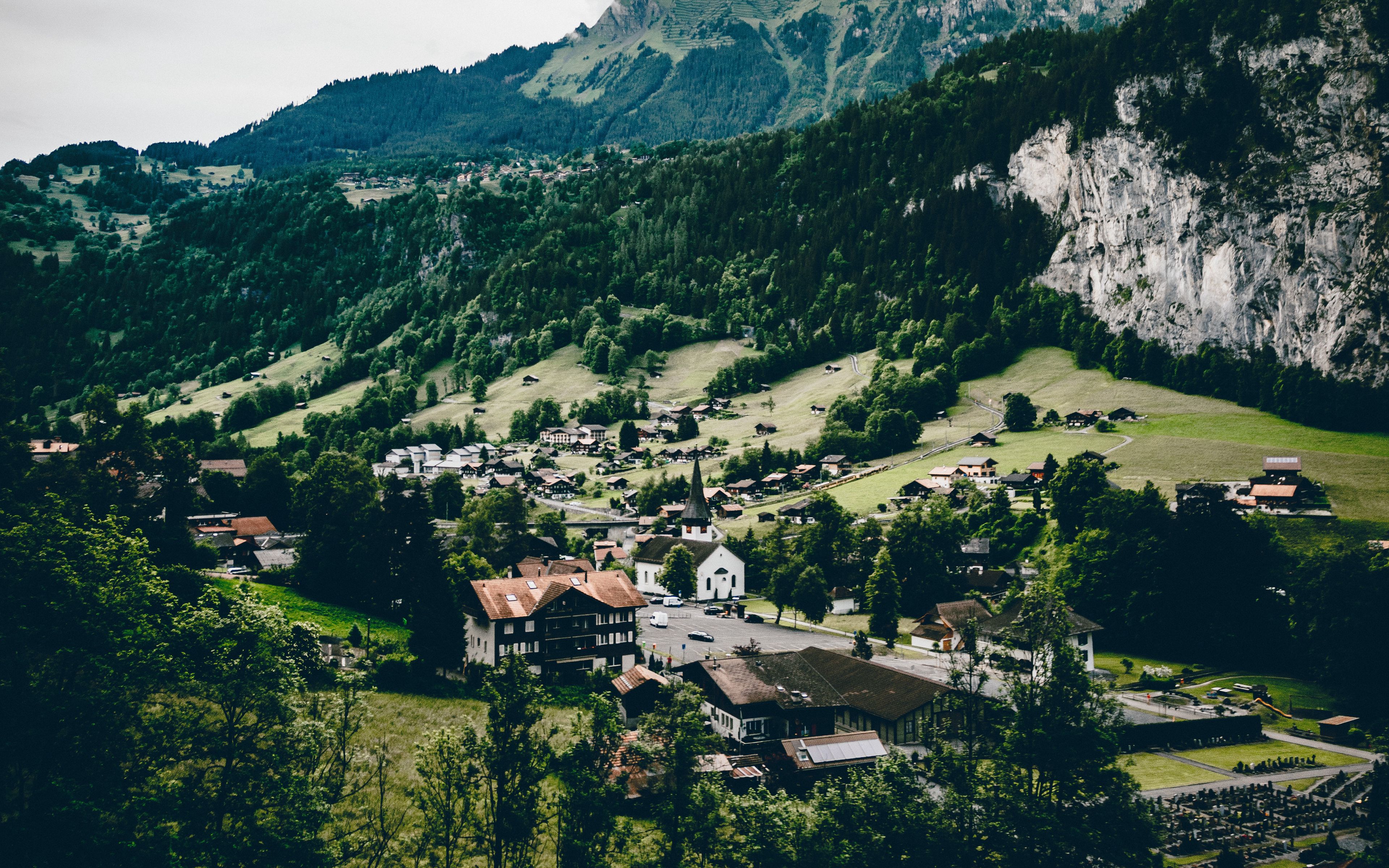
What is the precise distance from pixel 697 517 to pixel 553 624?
112 ft

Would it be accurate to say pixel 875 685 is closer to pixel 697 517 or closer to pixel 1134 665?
pixel 1134 665

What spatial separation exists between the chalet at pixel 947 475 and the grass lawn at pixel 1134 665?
3460cm

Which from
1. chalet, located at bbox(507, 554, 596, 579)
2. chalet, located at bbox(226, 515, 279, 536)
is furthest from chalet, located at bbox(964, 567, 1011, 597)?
chalet, located at bbox(226, 515, 279, 536)

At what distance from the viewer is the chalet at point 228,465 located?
9219 cm

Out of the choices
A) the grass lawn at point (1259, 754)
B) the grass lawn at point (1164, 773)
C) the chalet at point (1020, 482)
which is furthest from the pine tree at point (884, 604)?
the chalet at point (1020, 482)

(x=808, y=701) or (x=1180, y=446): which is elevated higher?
(x=1180, y=446)

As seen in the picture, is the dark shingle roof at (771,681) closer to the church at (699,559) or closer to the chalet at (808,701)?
the chalet at (808,701)

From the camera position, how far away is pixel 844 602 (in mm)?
70688

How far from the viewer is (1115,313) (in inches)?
5032

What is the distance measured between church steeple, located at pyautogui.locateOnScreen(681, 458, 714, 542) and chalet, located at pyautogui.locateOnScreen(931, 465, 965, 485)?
23492 millimetres

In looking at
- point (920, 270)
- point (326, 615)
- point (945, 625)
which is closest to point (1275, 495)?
point (945, 625)

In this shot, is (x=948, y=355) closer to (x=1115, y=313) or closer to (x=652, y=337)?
(x=1115, y=313)

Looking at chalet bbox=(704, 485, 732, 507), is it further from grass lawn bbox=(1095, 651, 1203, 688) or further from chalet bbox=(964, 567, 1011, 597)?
grass lawn bbox=(1095, 651, 1203, 688)

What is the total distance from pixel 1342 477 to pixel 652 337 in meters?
115
